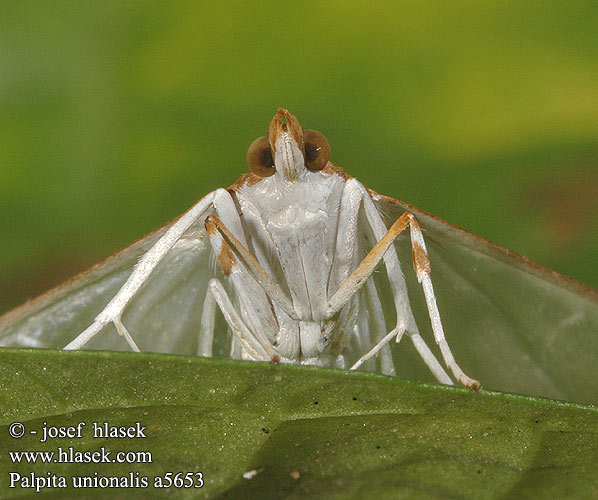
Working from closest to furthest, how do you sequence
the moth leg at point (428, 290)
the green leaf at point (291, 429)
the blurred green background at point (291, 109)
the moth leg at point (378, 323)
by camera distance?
1. the green leaf at point (291, 429)
2. the moth leg at point (428, 290)
3. the moth leg at point (378, 323)
4. the blurred green background at point (291, 109)

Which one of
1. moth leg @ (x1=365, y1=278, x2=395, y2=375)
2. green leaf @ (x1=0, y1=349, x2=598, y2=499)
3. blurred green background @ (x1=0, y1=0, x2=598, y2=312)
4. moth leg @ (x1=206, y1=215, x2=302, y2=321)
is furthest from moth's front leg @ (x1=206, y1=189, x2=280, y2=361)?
blurred green background @ (x1=0, y1=0, x2=598, y2=312)

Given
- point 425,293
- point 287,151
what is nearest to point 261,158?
point 287,151

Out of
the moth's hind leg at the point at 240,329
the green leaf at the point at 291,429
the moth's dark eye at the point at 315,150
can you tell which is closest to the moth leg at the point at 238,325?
the moth's hind leg at the point at 240,329

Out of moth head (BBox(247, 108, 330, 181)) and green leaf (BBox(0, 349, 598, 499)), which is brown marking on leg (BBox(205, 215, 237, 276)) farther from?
green leaf (BBox(0, 349, 598, 499))

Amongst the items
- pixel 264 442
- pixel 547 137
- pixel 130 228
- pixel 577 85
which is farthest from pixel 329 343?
pixel 577 85

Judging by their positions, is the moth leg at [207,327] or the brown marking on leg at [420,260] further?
the moth leg at [207,327]

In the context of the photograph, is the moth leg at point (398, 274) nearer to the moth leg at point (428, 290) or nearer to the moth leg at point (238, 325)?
the moth leg at point (428, 290)

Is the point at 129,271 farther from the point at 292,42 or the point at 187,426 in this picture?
the point at 292,42

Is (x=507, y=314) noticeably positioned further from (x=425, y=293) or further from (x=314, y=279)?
(x=314, y=279)

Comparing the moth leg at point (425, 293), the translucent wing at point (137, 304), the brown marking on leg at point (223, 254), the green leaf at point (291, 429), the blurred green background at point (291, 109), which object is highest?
the blurred green background at point (291, 109)
